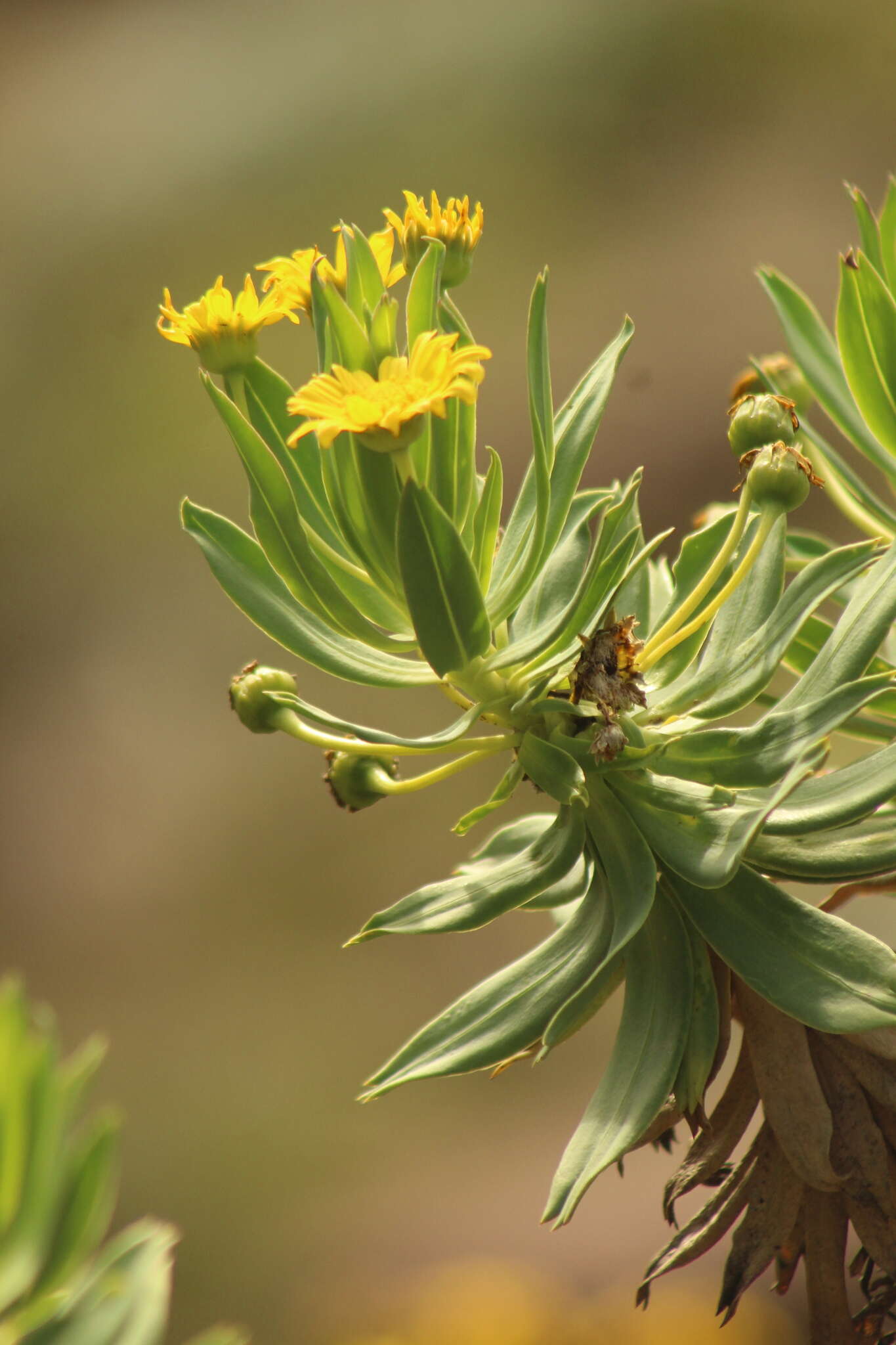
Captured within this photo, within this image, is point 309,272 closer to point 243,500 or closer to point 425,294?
point 425,294

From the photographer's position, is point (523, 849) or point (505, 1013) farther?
point (523, 849)

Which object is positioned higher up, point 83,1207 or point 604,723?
point 604,723

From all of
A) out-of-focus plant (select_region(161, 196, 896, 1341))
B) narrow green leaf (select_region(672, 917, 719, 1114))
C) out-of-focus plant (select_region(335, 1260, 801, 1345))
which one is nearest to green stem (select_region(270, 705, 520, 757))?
out-of-focus plant (select_region(161, 196, 896, 1341))

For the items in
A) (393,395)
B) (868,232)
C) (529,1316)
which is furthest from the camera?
(529,1316)

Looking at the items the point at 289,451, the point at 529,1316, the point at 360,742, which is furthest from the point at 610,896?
the point at 529,1316

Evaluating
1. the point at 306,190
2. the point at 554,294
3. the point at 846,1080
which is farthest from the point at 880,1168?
the point at 306,190

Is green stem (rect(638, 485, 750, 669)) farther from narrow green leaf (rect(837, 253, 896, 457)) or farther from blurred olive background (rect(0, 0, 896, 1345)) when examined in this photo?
blurred olive background (rect(0, 0, 896, 1345))

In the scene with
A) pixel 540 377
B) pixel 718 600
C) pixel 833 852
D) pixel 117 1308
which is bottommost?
pixel 117 1308

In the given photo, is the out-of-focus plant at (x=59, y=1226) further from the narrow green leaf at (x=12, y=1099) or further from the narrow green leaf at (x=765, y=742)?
the narrow green leaf at (x=765, y=742)
